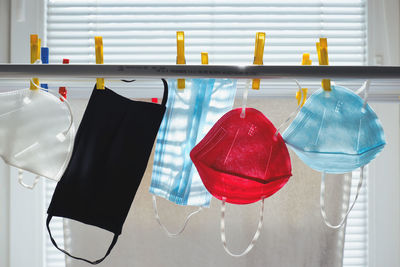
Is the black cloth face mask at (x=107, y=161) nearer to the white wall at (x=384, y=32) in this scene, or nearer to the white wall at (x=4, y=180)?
the white wall at (x=4, y=180)

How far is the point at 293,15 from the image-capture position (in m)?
1.43

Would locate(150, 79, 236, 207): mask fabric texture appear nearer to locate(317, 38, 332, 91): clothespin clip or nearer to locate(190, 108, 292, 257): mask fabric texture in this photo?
locate(190, 108, 292, 257): mask fabric texture

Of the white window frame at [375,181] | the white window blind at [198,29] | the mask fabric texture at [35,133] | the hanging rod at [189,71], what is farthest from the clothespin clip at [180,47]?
the white window frame at [375,181]

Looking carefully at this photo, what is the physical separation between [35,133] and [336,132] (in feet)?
2.06

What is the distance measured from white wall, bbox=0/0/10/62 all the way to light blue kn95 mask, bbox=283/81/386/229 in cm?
108

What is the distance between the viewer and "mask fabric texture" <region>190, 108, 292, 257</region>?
779 mm

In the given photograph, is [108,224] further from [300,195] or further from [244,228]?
[300,195]

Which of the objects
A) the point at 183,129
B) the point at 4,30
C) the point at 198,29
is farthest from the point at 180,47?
the point at 4,30

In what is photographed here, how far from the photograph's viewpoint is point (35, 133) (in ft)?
2.64

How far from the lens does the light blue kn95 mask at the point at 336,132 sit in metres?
0.79

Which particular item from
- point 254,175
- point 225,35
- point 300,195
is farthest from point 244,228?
point 225,35

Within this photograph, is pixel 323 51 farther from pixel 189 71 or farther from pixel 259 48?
pixel 189 71

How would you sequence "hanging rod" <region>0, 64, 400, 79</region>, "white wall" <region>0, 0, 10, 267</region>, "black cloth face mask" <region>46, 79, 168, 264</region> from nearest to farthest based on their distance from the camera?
"hanging rod" <region>0, 64, 400, 79</region> < "black cloth face mask" <region>46, 79, 168, 264</region> < "white wall" <region>0, 0, 10, 267</region>

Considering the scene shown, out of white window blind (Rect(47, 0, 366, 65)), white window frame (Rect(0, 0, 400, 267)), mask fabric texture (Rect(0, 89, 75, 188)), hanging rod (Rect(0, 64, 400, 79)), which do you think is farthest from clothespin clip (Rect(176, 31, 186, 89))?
white window frame (Rect(0, 0, 400, 267))
